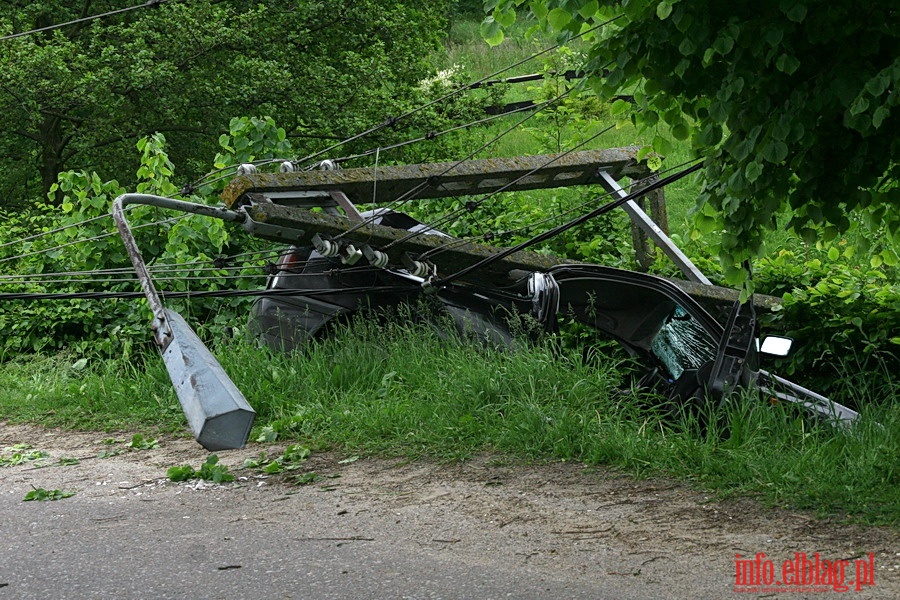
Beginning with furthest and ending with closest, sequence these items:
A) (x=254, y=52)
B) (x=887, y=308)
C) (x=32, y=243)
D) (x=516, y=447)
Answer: (x=254, y=52) < (x=32, y=243) < (x=887, y=308) < (x=516, y=447)

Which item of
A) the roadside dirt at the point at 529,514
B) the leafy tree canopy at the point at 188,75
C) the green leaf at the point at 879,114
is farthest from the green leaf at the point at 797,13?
the leafy tree canopy at the point at 188,75

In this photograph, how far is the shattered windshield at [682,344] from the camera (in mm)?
8594

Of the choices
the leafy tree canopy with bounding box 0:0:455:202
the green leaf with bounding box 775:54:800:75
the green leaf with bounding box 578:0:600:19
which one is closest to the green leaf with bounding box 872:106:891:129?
the green leaf with bounding box 775:54:800:75

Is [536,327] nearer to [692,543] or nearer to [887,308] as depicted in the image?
[887,308]

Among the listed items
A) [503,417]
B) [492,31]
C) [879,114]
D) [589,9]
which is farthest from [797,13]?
[503,417]

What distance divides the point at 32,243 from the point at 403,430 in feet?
27.6

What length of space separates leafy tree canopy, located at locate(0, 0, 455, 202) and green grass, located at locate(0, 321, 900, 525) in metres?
6.58

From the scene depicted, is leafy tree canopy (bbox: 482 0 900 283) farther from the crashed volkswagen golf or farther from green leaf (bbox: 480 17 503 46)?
the crashed volkswagen golf

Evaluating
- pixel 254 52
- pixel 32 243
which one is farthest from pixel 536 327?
pixel 254 52

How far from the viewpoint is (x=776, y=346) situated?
24.2ft

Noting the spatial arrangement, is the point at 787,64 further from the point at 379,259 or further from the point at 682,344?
the point at 379,259

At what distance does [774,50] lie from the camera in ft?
17.9

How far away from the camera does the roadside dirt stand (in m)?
5.41

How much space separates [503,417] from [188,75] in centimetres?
1113
